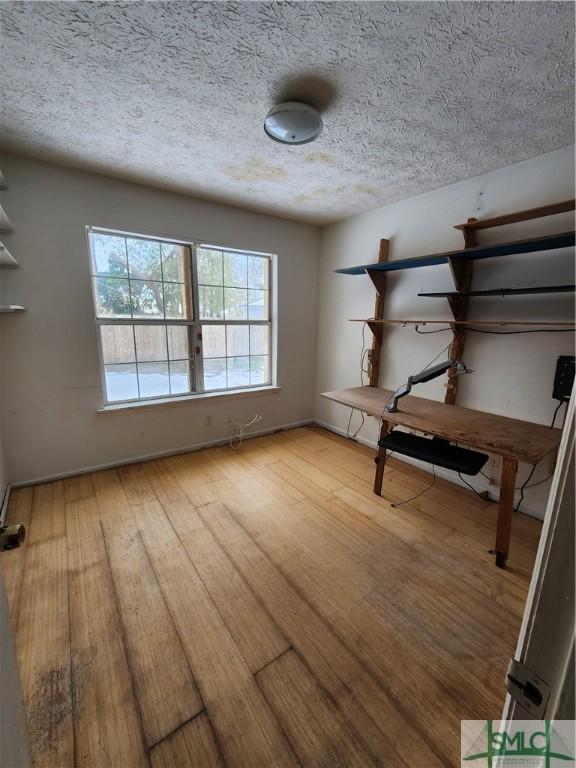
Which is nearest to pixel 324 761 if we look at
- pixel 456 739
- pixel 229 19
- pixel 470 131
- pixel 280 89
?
pixel 456 739

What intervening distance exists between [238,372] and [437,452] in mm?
2219

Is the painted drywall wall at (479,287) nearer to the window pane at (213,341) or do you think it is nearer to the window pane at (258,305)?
the window pane at (258,305)

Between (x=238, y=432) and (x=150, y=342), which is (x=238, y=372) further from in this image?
(x=150, y=342)

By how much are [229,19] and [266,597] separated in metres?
2.49

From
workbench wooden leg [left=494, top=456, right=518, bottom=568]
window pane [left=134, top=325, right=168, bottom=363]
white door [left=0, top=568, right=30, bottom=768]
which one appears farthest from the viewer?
Result: window pane [left=134, top=325, right=168, bottom=363]

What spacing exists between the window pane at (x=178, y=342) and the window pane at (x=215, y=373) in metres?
0.25

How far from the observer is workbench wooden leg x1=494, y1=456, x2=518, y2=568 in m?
1.72

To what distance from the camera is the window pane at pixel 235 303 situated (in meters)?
3.30

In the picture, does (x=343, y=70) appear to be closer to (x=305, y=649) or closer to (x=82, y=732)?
(x=305, y=649)

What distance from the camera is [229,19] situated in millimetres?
1160

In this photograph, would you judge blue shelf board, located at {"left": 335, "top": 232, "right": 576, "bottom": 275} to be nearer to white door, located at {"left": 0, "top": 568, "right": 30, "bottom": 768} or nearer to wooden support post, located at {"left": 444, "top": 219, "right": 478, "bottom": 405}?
wooden support post, located at {"left": 444, "top": 219, "right": 478, "bottom": 405}

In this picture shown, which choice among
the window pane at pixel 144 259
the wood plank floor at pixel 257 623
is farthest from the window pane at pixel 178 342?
the wood plank floor at pixel 257 623

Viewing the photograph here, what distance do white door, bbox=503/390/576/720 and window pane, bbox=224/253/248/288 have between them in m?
3.23

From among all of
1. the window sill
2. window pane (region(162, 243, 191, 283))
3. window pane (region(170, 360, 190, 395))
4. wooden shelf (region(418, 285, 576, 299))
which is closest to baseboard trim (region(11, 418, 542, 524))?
the window sill
